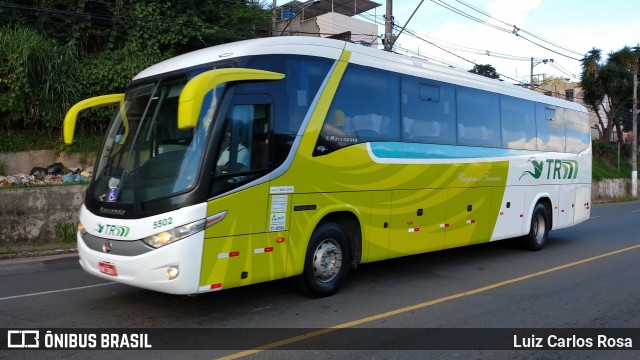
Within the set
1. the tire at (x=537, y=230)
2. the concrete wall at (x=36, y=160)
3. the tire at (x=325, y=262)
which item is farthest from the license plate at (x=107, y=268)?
the concrete wall at (x=36, y=160)

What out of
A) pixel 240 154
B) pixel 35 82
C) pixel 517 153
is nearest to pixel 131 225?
pixel 240 154

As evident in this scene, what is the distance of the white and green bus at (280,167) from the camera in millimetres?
5457

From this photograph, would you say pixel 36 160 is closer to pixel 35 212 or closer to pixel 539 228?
pixel 35 212

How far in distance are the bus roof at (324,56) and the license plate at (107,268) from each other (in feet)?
7.88

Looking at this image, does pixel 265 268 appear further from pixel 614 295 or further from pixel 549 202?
pixel 549 202

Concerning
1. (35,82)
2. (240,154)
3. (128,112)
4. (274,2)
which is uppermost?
(274,2)

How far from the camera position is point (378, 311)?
6.41 m

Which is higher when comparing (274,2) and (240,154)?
(274,2)

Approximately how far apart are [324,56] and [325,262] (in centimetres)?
274

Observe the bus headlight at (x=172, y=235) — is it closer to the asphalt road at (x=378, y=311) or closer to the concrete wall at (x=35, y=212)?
the asphalt road at (x=378, y=311)

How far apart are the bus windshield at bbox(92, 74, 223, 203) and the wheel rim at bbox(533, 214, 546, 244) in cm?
855

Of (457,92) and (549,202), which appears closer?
(457,92)

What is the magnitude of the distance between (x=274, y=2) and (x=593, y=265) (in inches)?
755

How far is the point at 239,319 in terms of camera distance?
19.6ft
